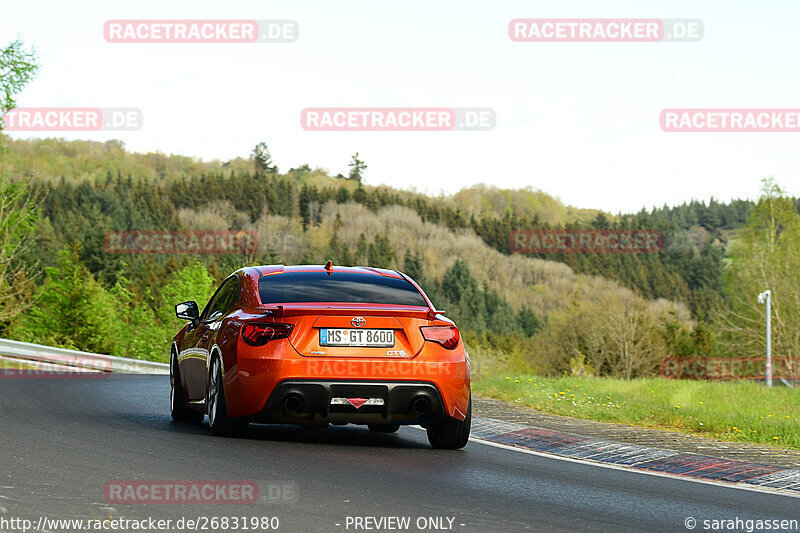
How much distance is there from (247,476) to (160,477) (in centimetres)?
60

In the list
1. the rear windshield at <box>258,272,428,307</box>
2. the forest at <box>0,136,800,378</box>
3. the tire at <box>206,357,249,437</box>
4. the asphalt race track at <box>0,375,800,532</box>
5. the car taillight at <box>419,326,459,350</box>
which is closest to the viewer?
the asphalt race track at <box>0,375,800,532</box>

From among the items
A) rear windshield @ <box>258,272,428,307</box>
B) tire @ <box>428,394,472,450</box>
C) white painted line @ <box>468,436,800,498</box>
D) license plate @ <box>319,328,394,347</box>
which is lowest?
white painted line @ <box>468,436,800,498</box>

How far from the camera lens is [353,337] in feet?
27.4

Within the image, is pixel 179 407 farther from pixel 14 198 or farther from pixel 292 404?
pixel 14 198

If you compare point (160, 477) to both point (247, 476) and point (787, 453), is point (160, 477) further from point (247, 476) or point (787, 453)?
point (787, 453)

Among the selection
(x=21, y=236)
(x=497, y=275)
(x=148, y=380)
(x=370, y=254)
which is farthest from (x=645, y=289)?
(x=148, y=380)

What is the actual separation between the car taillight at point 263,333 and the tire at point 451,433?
1658 millimetres

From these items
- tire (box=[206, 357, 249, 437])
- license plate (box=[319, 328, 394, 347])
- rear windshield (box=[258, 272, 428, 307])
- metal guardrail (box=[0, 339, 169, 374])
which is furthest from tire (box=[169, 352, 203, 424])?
metal guardrail (box=[0, 339, 169, 374])

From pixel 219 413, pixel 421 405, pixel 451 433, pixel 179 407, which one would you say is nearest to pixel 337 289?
pixel 421 405

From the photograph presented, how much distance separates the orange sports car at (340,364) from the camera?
823cm

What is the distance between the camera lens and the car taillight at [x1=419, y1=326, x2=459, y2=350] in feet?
27.9

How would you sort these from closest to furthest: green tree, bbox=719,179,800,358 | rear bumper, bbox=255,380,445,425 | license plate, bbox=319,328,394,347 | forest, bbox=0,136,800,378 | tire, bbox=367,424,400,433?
rear bumper, bbox=255,380,445,425 → license plate, bbox=319,328,394,347 → tire, bbox=367,424,400,433 → forest, bbox=0,136,800,378 → green tree, bbox=719,179,800,358

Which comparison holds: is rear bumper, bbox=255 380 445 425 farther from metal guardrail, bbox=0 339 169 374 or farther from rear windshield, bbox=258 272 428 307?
metal guardrail, bbox=0 339 169 374

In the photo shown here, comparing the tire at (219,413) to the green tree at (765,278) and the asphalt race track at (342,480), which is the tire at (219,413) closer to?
the asphalt race track at (342,480)
